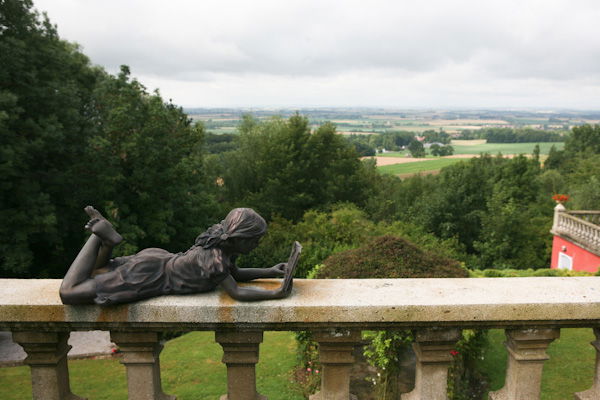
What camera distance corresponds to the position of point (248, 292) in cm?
254

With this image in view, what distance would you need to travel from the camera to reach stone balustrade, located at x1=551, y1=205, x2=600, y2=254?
18438 mm

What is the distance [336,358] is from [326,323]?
0.29 metres

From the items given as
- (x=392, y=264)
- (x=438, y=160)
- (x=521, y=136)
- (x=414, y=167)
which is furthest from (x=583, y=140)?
(x=392, y=264)

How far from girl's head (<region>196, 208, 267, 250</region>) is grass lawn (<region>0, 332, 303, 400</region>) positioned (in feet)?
23.8

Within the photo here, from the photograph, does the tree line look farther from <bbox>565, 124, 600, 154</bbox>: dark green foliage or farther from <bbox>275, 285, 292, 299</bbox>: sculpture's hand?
<bbox>565, 124, 600, 154</bbox>: dark green foliage

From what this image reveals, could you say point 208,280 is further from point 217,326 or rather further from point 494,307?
point 494,307

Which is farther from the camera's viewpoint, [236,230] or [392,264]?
[392,264]

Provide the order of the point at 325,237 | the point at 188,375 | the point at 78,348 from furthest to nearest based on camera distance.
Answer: the point at 325,237 < the point at 78,348 < the point at 188,375

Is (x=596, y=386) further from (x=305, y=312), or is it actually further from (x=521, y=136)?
(x=521, y=136)

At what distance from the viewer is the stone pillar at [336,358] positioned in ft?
8.42

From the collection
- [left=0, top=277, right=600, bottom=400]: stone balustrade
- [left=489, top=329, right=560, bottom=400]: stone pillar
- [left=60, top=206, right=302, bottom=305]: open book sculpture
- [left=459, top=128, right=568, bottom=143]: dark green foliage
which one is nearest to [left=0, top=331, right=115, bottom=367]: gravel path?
[left=0, top=277, right=600, bottom=400]: stone balustrade

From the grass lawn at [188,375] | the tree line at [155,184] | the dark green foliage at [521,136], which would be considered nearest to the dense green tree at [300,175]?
the tree line at [155,184]

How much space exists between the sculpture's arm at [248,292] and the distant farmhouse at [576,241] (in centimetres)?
1884

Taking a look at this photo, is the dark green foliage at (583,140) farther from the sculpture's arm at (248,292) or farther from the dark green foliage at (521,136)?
the sculpture's arm at (248,292)
